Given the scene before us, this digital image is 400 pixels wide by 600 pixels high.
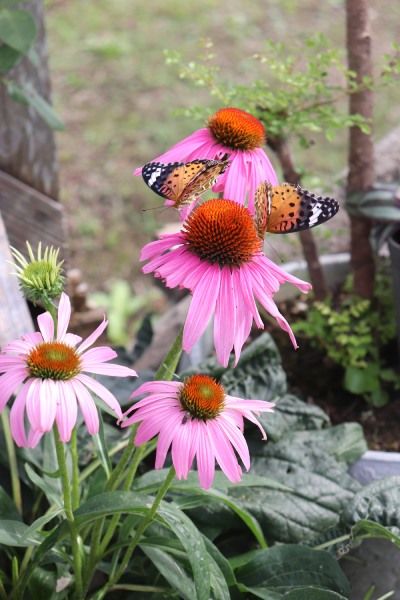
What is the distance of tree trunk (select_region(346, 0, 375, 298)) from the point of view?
168 cm

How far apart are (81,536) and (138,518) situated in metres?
0.11

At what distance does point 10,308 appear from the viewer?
1.47 metres

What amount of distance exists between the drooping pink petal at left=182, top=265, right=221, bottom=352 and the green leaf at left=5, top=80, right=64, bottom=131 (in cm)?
98

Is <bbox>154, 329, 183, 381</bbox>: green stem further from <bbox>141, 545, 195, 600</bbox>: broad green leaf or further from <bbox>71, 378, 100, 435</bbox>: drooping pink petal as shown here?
<bbox>141, 545, 195, 600</bbox>: broad green leaf

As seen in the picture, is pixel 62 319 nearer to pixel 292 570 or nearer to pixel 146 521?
pixel 146 521

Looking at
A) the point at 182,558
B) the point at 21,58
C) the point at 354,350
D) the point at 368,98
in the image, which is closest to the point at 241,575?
the point at 182,558

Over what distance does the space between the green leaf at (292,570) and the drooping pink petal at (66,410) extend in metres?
0.45

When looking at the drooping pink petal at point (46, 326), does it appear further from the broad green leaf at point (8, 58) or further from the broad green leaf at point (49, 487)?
the broad green leaf at point (8, 58)

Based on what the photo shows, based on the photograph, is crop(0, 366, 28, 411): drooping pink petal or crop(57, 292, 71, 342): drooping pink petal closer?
crop(0, 366, 28, 411): drooping pink petal

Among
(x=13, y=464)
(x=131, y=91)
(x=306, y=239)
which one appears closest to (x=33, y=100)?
(x=306, y=239)

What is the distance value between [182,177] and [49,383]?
0.25 m

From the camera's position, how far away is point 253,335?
1.96 metres

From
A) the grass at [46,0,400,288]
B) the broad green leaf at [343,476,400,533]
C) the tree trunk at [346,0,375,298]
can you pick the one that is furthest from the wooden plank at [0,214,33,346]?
the grass at [46,0,400,288]

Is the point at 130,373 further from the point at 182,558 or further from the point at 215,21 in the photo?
the point at 215,21
